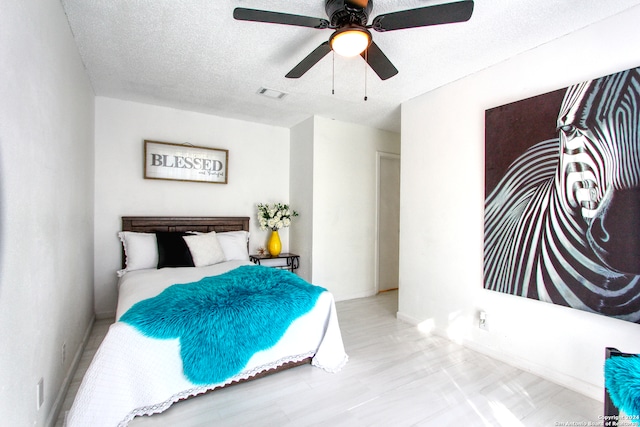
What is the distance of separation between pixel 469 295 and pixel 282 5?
276cm

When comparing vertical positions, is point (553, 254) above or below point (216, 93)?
below

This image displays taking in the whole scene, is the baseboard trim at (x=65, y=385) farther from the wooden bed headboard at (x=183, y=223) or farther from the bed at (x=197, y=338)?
the wooden bed headboard at (x=183, y=223)

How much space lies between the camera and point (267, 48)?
234 cm

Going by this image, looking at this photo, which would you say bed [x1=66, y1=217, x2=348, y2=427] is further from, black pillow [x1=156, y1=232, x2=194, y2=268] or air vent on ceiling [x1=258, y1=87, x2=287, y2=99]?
air vent on ceiling [x1=258, y1=87, x2=287, y2=99]

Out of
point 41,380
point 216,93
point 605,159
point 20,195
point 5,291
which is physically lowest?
point 41,380

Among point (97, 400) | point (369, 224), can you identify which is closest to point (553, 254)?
point (369, 224)

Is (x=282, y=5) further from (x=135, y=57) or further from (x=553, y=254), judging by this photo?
(x=553, y=254)

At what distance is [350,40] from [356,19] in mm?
121

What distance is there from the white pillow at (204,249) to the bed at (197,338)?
0.26 metres

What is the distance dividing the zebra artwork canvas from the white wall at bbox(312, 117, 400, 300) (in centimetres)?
206

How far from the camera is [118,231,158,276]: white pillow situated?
3.13 meters

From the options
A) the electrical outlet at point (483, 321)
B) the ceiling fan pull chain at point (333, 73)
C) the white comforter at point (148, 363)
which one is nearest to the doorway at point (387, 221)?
the ceiling fan pull chain at point (333, 73)

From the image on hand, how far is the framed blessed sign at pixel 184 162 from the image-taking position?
Result: 358 centimetres

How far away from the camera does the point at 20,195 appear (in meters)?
1.26
